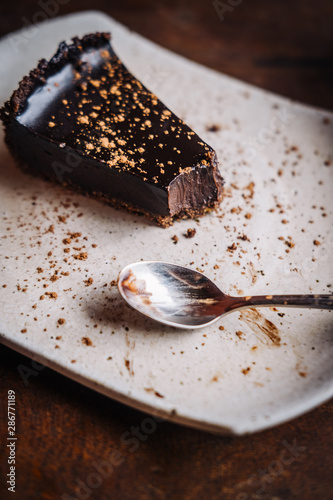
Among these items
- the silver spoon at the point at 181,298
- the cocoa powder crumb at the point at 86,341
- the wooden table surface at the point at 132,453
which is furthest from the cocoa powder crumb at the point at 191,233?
the wooden table surface at the point at 132,453

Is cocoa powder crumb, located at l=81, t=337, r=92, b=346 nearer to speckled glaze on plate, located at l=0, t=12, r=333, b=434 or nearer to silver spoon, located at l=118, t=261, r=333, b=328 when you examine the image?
speckled glaze on plate, located at l=0, t=12, r=333, b=434

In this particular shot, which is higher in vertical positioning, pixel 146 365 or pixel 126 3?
pixel 126 3

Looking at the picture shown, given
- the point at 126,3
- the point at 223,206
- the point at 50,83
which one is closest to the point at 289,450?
the point at 223,206

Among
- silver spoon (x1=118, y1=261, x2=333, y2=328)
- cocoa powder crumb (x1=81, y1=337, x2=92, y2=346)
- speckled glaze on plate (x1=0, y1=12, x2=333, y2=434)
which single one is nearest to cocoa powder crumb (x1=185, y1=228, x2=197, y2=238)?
speckled glaze on plate (x1=0, y1=12, x2=333, y2=434)

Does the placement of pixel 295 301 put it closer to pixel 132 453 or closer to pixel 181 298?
pixel 181 298

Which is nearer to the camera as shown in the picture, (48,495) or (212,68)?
(48,495)

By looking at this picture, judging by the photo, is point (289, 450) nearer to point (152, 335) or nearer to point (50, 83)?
point (152, 335)

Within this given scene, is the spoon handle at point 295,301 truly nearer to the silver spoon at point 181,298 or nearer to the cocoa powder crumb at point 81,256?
the silver spoon at point 181,298
